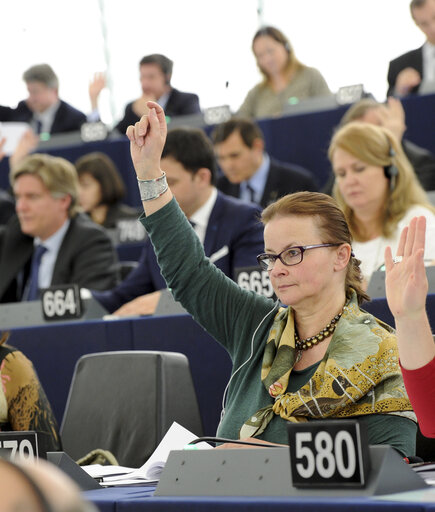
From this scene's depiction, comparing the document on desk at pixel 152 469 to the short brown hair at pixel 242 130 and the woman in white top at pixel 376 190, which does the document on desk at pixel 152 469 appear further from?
the short brown hair at pixel 242 130

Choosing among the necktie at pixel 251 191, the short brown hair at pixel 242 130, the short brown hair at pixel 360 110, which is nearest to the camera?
the short brown hair at pixel 360 110

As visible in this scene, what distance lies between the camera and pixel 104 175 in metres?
5.83

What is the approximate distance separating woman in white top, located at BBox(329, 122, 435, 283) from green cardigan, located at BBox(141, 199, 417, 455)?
4.04ft

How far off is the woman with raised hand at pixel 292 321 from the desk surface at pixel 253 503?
463 millimetres

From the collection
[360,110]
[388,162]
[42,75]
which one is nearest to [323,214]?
[388,162]

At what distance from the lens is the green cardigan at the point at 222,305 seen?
2059 mm

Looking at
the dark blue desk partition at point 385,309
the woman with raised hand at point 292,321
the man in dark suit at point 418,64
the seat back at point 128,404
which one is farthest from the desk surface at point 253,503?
the man in dark suit at point 418,64

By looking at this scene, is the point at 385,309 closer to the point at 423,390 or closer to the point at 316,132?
the point at 423,390

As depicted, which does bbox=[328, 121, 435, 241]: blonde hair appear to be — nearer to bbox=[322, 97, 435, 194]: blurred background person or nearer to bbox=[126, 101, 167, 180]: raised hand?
bbox=[322, 97, 435, 194]: blurred background person

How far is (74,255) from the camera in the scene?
4.18 m

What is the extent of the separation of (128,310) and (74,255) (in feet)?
2.52

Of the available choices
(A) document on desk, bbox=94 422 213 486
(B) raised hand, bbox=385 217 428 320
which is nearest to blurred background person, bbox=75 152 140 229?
(A) document on desk, bbox=94 422 213 486

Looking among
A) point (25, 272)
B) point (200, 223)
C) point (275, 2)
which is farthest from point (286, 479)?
point (275, 2)

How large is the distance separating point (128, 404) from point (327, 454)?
1.31 m
